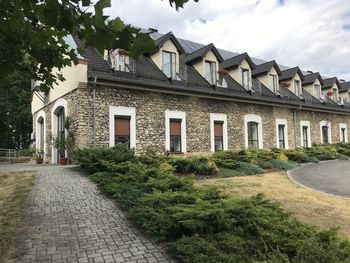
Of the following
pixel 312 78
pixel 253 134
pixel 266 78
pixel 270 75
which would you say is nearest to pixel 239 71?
pixel 266 78

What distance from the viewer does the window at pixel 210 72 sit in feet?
66.9

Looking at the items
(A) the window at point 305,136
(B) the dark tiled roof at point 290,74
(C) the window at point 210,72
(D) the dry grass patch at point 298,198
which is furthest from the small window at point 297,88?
(D) the dry grass patch at point 298,198

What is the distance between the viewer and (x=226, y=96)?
20125 millimetres

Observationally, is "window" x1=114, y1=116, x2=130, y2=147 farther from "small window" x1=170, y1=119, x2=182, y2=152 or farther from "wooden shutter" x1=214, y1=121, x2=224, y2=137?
"wooden shutter" x1=214, y1=121, x2=224, y2=137

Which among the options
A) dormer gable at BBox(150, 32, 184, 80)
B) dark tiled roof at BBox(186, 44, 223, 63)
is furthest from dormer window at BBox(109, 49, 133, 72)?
dark tiled roof at BBox(186, 44, 223, 63)

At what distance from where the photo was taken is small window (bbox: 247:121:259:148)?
21953 millimetres

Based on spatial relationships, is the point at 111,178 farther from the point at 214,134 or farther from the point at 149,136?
the point at 214,134

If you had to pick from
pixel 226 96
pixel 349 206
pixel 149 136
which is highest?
pixel 226 96

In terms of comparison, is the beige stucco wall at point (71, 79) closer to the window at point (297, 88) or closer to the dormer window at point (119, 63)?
the dormer window at point (119, 63)

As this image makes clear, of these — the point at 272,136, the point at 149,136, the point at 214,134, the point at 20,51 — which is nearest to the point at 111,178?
the point at 20,51

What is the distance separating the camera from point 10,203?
8.06m

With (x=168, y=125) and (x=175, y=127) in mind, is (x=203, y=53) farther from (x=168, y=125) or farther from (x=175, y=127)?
(x=168, y=125)

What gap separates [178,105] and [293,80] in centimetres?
1206

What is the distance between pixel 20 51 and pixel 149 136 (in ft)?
41.7
